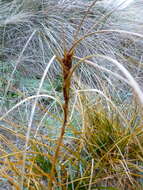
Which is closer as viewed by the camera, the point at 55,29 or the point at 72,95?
the point at 72,95

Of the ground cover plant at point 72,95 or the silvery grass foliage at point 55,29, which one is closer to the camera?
the ground cover plant at point 72,95

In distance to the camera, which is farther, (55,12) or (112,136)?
(55,12)

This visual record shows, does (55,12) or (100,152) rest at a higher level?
(55,12)

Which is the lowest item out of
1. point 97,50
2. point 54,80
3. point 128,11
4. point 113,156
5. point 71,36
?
point 113,156

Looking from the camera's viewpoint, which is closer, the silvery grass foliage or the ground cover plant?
the ground cover plant

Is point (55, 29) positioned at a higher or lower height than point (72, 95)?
higher

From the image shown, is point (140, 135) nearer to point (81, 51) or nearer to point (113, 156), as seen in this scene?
point (113, 156)

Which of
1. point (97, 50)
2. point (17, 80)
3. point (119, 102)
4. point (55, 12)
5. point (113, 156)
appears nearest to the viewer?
point (113, 156)

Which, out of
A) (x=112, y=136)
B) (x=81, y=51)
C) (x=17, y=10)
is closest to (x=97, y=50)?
(x=81, y=51)
